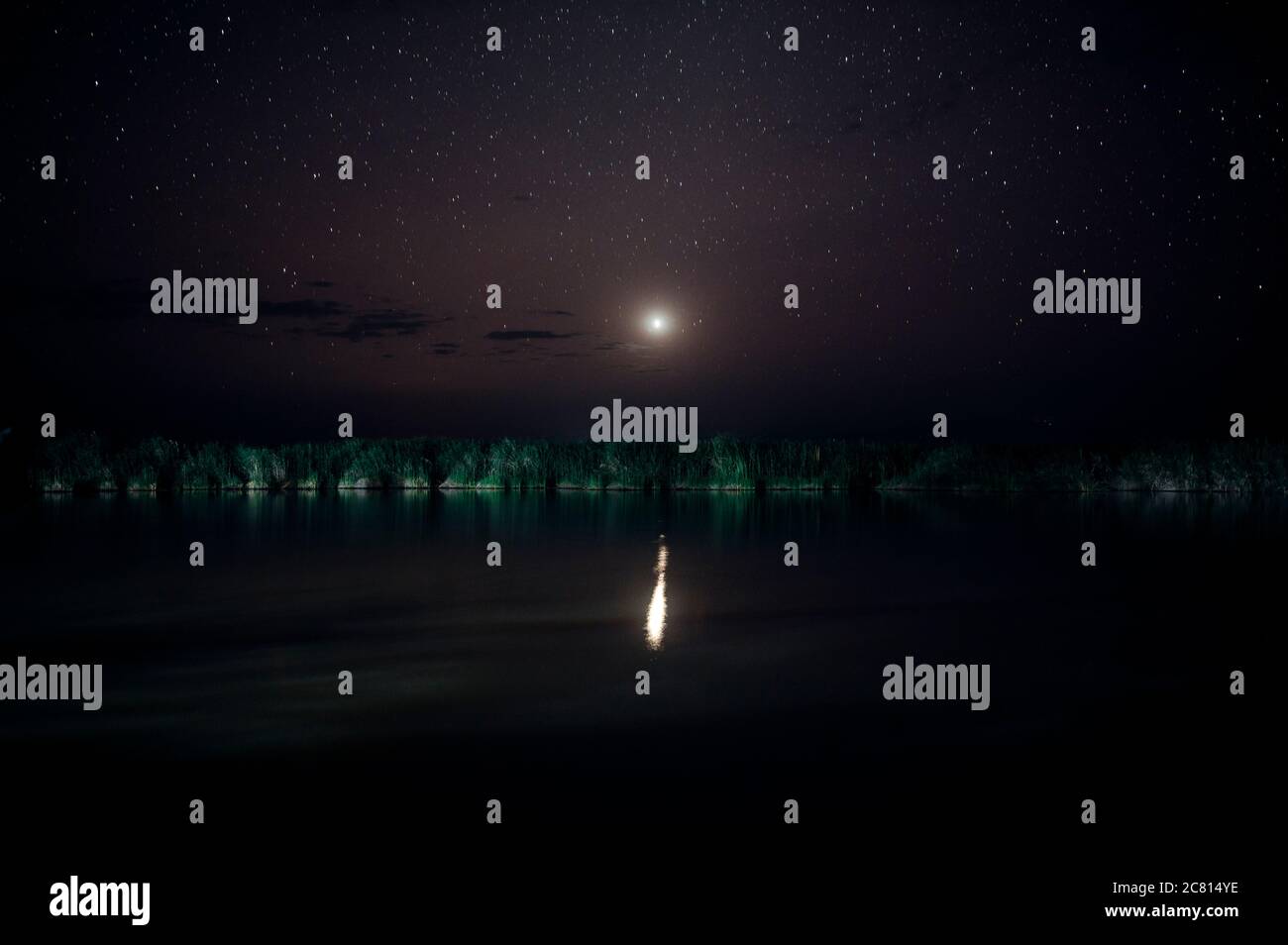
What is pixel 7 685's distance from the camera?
832 cm

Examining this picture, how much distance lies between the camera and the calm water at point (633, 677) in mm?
6023

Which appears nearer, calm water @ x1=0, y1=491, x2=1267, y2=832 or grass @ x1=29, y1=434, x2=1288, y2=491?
calm water @ x1=0, y1=491, x2=1267, y2=832

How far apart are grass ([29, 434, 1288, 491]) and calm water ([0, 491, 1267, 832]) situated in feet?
75.4

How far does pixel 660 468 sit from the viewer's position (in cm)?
4459

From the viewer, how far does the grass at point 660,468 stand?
4041cm

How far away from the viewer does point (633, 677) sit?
28.8 ft

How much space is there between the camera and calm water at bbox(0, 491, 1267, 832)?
19.8 ft

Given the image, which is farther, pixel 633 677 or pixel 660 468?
pixel 660 468

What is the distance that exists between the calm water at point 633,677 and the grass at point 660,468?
23.0 m

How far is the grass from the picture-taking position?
4041 cm

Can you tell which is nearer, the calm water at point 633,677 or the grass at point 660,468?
the calm water at point 633,677

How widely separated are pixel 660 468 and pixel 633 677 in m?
35.9
